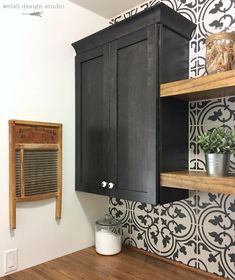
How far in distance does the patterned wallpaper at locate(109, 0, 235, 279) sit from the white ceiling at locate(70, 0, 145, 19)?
200 millimetres

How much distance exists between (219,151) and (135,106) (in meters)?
0.50

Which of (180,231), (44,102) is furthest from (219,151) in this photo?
(44,102)

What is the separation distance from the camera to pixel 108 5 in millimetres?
1830

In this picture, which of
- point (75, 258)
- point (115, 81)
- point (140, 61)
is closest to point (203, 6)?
point (140, 61)

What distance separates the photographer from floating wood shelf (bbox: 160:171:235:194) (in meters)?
1.10

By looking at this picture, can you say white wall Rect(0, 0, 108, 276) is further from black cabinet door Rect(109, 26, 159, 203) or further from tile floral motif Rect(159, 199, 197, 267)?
tile floral motif Rect(159, 199, 197, 267)

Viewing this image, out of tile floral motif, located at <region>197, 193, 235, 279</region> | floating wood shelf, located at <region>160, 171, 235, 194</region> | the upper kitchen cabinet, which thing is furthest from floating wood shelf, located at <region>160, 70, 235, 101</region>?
tile floral motif, located at <region>197, 193, 235, 279</region>

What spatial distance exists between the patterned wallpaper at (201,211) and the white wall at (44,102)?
51cm

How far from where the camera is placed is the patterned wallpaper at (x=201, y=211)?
1.39m

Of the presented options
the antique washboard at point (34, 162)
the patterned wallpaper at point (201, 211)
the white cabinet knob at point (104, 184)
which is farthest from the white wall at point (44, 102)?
the patterned wallpaper at point (201, 211)

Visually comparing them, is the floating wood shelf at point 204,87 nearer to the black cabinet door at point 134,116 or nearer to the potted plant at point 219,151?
the black cabinet door at point 134,116

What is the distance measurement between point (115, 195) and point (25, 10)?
123 cm

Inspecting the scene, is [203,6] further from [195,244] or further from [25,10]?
[195,244]

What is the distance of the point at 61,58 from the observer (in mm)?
1738
